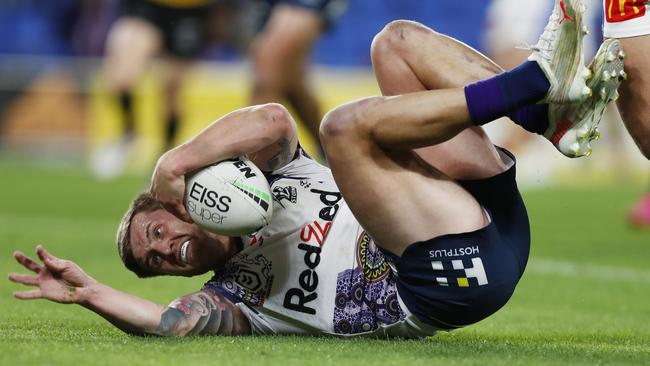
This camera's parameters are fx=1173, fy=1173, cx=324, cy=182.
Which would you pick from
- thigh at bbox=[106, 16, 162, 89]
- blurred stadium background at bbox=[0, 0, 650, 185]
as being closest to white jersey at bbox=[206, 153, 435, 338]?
thigh at bbox=[106, 16, 162, 89]

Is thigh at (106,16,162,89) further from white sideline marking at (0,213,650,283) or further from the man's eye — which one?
the man's eye

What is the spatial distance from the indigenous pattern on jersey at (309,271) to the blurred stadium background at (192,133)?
7.6 inches

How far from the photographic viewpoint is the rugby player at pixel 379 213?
3.67m

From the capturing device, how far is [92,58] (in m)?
18.0

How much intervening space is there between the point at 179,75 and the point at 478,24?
23.2 feet

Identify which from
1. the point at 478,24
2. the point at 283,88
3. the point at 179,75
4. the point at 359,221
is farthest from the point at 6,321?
the point at 478,24

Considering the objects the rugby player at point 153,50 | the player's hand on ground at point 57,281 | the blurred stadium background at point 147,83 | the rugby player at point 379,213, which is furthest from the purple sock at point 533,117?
the blurred stadium background at point 147,83

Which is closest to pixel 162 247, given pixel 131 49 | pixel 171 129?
pixel 171 129

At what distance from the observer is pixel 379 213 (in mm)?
3666

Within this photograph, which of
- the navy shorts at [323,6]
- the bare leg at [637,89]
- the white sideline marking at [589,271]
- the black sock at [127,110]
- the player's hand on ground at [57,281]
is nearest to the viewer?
the player's hand on ground at [57,281]

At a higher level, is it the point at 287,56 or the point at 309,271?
the point at 309,271

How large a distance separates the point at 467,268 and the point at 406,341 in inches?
15.5

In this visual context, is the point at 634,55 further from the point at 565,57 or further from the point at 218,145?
the point at 218,145

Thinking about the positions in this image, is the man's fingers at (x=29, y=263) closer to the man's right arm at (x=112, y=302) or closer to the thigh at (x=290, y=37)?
the man's right arm at (x=112, y=302)
